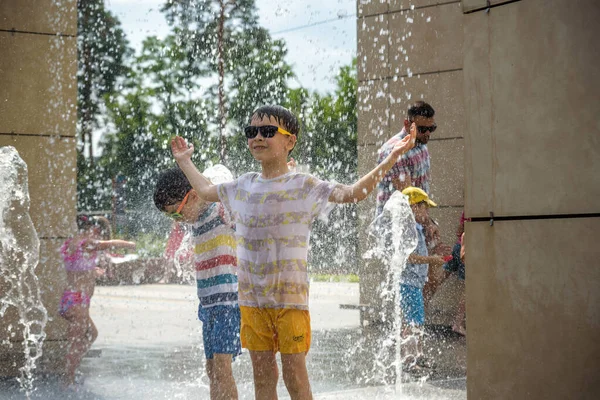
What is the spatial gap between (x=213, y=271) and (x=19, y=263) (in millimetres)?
2516

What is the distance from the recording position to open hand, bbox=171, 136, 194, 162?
383 cm

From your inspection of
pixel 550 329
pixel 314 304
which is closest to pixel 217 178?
pixel 550 329

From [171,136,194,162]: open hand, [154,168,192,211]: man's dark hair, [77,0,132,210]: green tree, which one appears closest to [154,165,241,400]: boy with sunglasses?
[154,168,192,211]: man's dark hair

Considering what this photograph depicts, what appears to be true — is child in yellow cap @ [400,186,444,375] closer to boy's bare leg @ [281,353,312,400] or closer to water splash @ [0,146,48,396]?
boy's bare leg @ [281,353,312,400]

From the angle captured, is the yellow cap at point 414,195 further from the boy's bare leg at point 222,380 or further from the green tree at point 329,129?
the green tree at point 329,129

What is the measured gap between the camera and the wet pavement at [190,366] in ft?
16.4

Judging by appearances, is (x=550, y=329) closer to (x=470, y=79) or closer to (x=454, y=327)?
(x=470, y=79)

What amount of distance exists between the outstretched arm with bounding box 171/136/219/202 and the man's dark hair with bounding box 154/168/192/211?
15.6 inches

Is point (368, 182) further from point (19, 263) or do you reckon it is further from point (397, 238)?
point (19, 263)

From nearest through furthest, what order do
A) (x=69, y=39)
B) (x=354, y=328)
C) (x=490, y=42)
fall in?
(x=490, y=42)
(x=69, y=39)
(x=354, y=328)

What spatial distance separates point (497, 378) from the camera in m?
3.04

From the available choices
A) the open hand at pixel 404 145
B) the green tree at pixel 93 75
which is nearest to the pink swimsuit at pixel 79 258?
the open hand at pixel 404 145

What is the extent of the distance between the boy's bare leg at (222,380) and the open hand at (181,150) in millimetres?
1010

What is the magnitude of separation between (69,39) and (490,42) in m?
4.27
